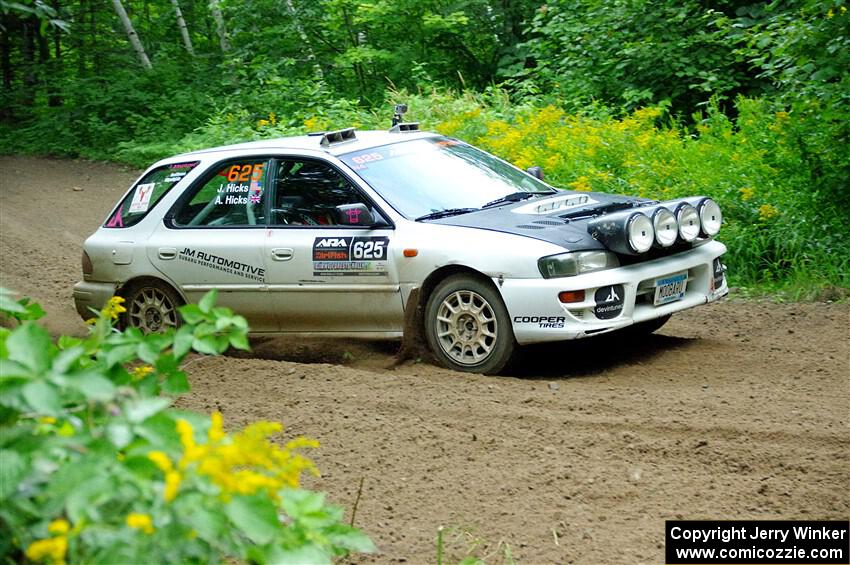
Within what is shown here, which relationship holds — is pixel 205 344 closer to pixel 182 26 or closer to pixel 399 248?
pixel 399 248

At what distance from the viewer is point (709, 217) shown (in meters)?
7.92

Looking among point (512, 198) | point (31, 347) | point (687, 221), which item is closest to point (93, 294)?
point (512, 198)

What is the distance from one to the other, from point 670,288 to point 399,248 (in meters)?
1.80

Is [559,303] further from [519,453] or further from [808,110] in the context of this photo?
[808,110]

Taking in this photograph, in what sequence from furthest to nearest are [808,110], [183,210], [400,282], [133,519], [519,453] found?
[808,110]
[183,210]
[400,282]
[519,453]
[133,519]

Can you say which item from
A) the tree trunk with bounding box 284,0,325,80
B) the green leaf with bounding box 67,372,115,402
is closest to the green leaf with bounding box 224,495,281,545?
the green leaf with bounding box 67,372,115,402

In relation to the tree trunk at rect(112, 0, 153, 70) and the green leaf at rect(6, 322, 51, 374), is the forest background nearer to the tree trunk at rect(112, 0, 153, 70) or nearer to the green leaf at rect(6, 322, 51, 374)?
the tree trunk at rect(112, 0, 153, 70)

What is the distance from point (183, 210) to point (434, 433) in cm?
356

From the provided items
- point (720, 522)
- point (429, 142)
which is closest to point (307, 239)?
point (429, 142)

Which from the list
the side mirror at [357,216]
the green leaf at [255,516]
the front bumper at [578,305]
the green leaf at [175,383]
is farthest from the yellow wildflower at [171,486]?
the side mirror at [357,216]

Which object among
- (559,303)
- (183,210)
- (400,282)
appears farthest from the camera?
(183,210)

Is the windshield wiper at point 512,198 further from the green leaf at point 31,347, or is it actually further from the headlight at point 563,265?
the green leaf at point 31,347

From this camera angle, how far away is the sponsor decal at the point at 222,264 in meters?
8.20

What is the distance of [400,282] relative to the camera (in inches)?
305
